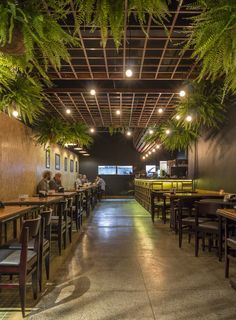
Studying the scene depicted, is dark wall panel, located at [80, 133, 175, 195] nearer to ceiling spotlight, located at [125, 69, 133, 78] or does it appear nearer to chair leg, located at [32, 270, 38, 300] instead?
ceiling spotlight, located at [125, 69, 133, 78]

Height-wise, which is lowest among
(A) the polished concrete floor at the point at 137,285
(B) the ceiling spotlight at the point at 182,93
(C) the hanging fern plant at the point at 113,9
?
(A) the polished concrete floor at the point at 137,285

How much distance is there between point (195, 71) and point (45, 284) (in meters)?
4.39

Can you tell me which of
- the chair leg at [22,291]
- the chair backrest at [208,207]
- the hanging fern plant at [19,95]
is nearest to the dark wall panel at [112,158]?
the hanging fern plant at [19,95]

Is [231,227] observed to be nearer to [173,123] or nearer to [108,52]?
[108,52]

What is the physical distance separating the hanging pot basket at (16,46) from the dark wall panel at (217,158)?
5.51 metres

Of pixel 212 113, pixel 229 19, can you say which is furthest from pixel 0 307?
pixel 212 113

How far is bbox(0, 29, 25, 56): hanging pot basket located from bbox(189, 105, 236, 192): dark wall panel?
18.1ft

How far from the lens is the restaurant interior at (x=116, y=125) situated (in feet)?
7.97

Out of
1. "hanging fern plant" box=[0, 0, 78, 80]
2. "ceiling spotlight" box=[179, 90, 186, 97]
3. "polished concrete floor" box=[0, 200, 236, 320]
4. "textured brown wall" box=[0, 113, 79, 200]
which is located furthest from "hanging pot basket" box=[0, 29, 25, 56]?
"ceiling spotlight" box=[179, 90, 186, 97]

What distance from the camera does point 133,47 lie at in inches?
196

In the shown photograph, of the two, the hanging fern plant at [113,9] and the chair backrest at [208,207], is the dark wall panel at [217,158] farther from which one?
the hanging fern plant at [113,9]

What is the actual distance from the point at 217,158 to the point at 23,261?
6.26m

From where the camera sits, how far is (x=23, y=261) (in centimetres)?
292

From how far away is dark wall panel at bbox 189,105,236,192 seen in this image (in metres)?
7.20
